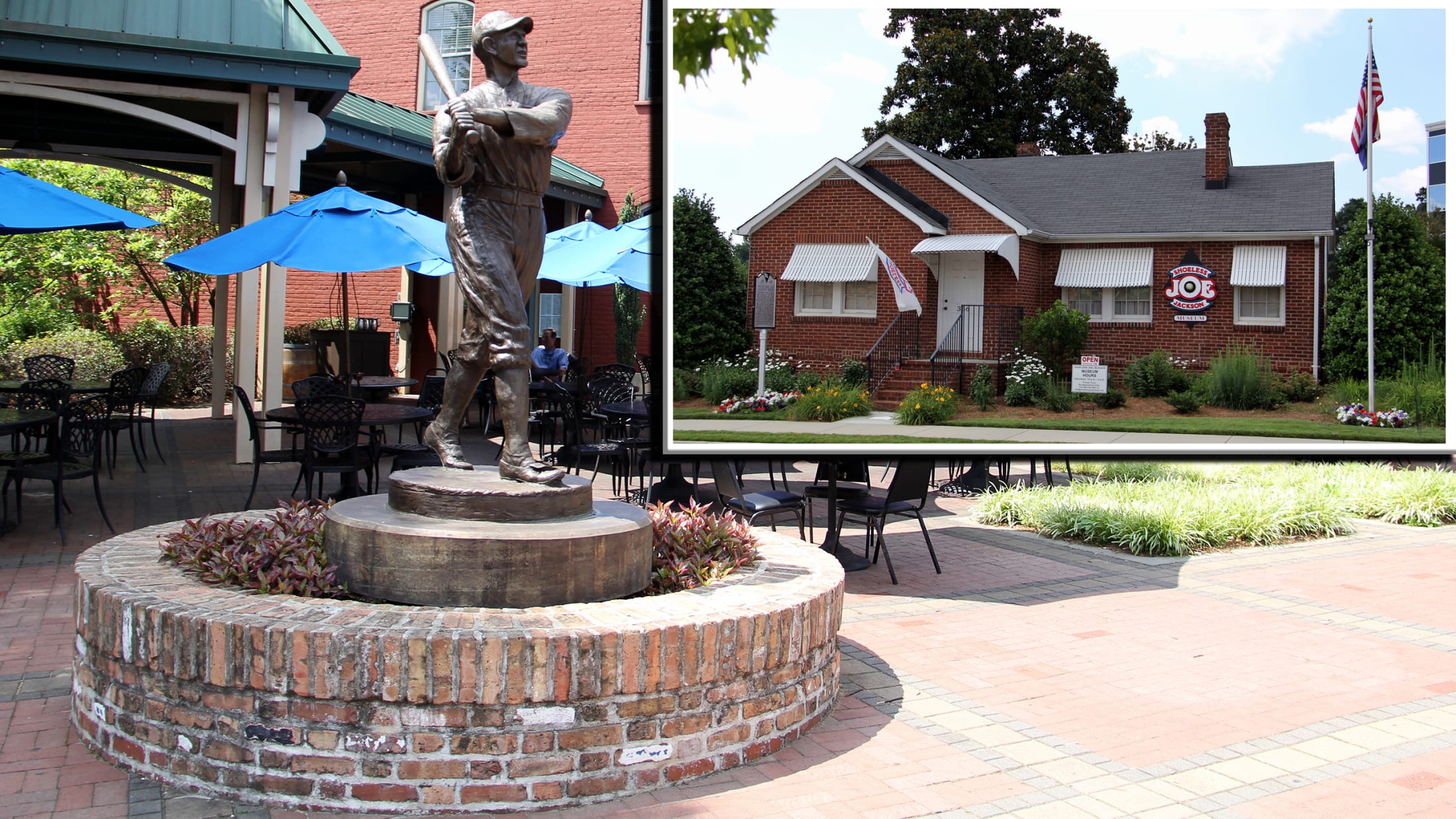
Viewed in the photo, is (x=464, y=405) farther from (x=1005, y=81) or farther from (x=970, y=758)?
(x=1005, y=81)

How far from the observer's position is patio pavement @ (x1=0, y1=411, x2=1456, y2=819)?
3.89 m

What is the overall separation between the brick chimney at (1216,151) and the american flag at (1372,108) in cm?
71

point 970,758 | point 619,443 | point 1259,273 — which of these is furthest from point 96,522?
point 1259,273

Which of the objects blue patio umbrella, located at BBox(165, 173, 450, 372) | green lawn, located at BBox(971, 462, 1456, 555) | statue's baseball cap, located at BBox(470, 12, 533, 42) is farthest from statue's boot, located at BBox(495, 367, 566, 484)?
green lawn, located at BBox(971, 462, 1456, 555)

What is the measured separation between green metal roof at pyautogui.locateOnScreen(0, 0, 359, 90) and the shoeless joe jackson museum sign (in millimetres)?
7724

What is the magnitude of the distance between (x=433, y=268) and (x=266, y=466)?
3218mm

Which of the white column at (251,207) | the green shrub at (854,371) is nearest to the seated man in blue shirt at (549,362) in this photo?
the white column at (251,207)

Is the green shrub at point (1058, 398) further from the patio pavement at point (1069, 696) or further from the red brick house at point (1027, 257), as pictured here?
the patio pavement at point (1069, 696)

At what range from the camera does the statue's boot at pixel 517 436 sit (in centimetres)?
483

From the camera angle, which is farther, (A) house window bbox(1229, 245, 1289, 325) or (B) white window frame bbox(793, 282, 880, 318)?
(A) house window bbox(1229, 245, 1289, 325)

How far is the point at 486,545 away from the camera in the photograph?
4.35 metres

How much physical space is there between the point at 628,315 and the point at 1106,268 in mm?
12297

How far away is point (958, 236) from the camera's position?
6.92 metres

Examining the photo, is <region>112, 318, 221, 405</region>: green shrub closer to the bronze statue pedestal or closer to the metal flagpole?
the bronze statue pedestal
